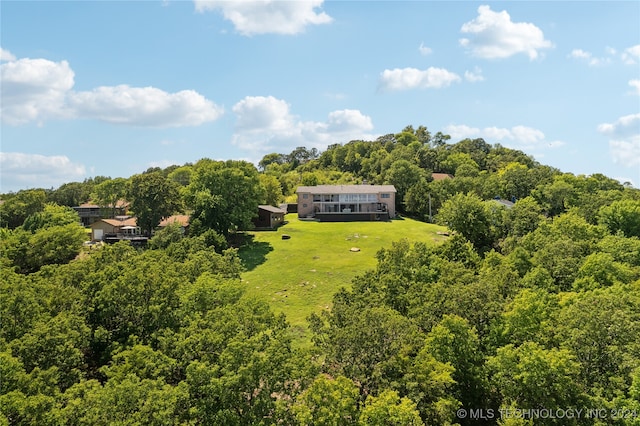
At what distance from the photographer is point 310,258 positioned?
188ft

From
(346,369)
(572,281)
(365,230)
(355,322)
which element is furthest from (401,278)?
(365,230)

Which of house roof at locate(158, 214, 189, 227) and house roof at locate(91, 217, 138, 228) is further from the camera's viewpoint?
house roof at locate(91, 217, 138, 228)

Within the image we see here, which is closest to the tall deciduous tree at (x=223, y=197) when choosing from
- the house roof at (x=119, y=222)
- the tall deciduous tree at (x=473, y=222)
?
the house roof at (x=119, y=222)

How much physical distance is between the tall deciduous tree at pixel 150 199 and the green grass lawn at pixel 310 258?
47.6 ft

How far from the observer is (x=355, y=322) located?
82.9 ft

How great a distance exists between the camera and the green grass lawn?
4570 cm

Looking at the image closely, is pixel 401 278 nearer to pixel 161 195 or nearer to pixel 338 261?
pixel 338 261

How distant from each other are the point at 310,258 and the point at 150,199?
28.0 metres

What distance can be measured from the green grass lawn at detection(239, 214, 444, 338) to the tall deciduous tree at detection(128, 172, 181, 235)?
14.5 meters

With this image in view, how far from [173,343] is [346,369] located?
1058 centimetres

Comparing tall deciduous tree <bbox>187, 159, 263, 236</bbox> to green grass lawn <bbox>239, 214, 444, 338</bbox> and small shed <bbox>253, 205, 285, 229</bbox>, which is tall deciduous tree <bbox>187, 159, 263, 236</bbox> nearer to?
green grass lawn <bbox>239, 214, 444, 338</bbox>

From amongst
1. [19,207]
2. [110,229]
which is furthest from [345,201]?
[19,207]

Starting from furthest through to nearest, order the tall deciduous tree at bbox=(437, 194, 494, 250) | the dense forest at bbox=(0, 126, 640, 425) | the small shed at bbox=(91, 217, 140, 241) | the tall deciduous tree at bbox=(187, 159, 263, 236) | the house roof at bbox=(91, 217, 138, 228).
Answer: the house roof at bbox=(91, 217, 138, 228), the small shed at bbox=(91, 217, 140, 241), the tall deciduous tree at bbox=(187, 159, 263, 236), the tall deciduous tree at bbox=(437, 194, 494, 250), the dense forest at bbox=(0, 126, 640, 425)

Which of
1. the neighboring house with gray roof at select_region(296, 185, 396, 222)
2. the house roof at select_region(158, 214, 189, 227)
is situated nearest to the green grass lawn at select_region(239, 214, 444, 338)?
the neighboring house with gray roof at select_region(296, 185, 396, 222)
